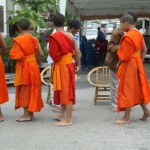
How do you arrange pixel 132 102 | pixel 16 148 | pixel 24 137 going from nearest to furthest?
1. pixel 16 148
2. pixel 24 137
3. pixel 132 102

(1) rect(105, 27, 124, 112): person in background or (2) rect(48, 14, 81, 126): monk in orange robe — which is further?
(1) rect(105, 27, 124, 112): person in background

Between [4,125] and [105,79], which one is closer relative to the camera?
[4,125]

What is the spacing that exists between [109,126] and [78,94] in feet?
10.8

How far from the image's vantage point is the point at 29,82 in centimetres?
658

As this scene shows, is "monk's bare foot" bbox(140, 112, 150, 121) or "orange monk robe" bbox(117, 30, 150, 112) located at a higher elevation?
"orange monk robe" bbox(117, 30, 150, 112)

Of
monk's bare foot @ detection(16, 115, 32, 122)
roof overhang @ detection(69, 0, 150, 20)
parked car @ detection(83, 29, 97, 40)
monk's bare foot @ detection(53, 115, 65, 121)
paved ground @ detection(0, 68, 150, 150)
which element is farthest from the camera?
parked car @ detection(83, 29, 97, 40)

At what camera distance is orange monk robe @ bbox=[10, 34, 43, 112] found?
255 inches

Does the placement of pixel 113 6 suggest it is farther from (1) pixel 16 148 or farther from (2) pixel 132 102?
(1) pixel 16 148

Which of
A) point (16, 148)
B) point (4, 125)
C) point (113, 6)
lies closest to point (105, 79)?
point (4, 125)

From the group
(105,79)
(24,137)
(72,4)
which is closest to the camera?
(24,137)

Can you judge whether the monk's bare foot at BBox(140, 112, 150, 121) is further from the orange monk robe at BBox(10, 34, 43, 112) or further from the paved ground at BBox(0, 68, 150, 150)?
the orange monk robe at BBox(10, 34, 43, 112)

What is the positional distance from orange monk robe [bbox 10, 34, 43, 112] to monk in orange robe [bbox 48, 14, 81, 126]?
35cm

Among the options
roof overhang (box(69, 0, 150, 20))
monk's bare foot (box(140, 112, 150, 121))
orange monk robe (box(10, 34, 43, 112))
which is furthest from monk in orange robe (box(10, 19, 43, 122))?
roof overhang (box(69, 0, 150, 20))

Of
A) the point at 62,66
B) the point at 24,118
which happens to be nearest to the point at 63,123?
the point at 24,118
